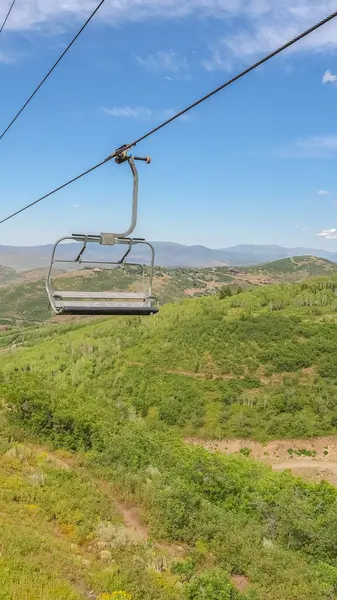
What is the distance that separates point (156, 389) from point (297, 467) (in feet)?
73.8

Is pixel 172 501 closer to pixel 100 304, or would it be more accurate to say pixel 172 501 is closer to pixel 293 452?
pixel 100 304

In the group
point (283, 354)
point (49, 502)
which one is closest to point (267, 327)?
point (283, 354)

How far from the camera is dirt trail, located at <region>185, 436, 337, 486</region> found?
43656 millimetres

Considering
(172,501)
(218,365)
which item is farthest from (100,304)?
(218,365)

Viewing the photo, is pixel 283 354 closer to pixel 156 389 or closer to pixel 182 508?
pixel 156 389

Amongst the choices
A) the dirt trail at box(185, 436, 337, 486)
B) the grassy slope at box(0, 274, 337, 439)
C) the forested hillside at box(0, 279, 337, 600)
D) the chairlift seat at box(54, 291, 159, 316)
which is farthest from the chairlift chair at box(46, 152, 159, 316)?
the grassy slope at box(0, 274, 337, 439)

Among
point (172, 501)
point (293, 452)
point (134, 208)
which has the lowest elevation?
point (293, 452)

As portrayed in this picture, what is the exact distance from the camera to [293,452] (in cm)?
4762

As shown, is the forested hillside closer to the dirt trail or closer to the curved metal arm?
the dirt trail

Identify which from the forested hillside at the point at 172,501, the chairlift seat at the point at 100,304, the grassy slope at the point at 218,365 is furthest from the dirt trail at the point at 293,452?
the chairlift seat at the point at 100,304

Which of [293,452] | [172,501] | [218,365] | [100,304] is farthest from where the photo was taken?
[218,365]

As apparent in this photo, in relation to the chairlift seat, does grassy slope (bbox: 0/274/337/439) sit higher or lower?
lower

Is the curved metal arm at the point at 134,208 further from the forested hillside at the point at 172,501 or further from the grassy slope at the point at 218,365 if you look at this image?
the grassy slope at the point at 218,365

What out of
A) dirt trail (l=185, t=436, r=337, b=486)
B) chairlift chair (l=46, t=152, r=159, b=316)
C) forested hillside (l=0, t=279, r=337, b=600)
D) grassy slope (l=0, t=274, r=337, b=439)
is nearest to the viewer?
chairlift chair (l=46, t=152, r=159, b=316)
